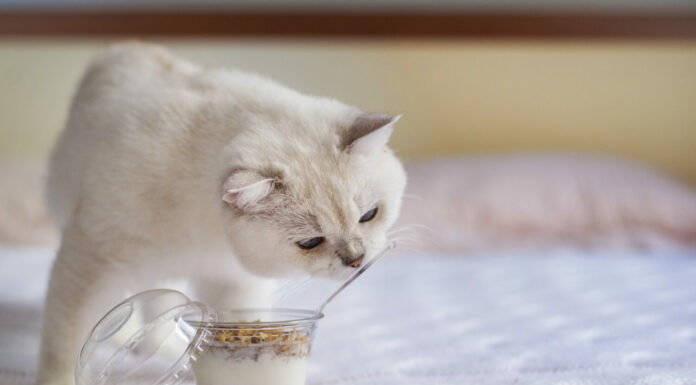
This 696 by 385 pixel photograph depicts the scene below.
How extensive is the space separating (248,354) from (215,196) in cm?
27

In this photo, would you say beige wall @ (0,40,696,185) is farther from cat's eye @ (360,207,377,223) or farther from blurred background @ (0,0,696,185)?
cat's eye @ (360,207,377,223)

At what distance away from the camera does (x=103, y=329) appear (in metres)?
0.94

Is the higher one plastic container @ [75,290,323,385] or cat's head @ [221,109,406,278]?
cat's head @ [221,109,406,278]

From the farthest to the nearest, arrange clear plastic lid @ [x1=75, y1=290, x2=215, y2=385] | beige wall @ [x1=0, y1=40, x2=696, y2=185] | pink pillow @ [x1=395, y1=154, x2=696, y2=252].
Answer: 1. beige wall @ [x1=0, y1=40, x2=696, y2=185]
2. pink pillow @ [x1=395, y1=154, x2=696, y2=252]
3. clear plastic lid @ [x1=75, y1=290, x2=215, y2=385]

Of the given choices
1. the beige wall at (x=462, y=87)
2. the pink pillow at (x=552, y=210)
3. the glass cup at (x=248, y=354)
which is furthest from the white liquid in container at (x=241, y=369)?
the beige wall at (x=462, y=87)

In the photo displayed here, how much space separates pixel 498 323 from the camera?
141 centimetres

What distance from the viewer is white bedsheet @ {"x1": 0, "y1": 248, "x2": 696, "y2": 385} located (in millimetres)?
1055

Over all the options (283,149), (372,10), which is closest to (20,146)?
(372,10)

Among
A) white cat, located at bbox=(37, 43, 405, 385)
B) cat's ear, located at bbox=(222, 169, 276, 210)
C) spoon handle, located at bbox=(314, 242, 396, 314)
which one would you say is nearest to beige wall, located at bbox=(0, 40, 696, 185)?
white cat, located at bbox=(37, 43, 405, 385)

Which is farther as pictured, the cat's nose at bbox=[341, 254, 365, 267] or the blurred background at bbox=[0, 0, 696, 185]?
the blurred background at bbox=[0, 0, 696, 185]

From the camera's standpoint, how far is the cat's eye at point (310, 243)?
A: 100 centimetres

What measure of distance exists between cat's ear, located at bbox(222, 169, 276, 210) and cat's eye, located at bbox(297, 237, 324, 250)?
93mm

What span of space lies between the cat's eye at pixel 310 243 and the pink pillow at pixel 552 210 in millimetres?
1374

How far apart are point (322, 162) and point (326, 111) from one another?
0.15 meters
